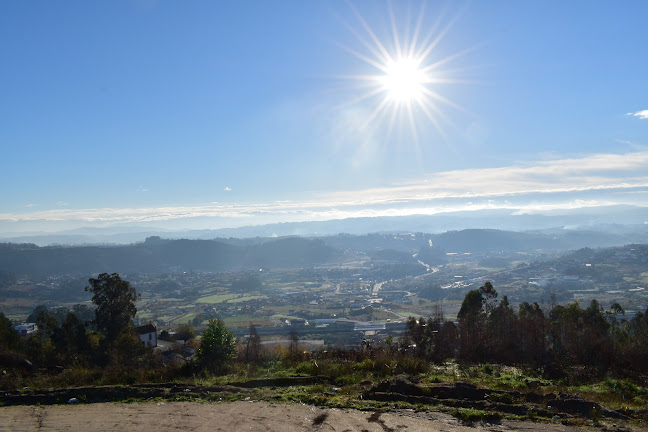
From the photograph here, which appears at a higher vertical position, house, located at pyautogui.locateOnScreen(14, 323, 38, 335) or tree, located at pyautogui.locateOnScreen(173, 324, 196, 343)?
tree, located at pyautogui.locateOnScreen(173, 324, 196, 343)

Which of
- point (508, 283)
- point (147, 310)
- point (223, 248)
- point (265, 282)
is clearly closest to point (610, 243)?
point (508, 283)

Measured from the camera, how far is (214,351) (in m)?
13.4

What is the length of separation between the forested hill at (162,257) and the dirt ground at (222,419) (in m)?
117

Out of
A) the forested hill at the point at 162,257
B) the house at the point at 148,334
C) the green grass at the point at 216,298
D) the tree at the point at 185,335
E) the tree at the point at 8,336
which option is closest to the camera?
the tree at the point at 8,336

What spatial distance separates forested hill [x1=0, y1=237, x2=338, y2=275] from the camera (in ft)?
375

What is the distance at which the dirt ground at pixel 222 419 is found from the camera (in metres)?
7.10

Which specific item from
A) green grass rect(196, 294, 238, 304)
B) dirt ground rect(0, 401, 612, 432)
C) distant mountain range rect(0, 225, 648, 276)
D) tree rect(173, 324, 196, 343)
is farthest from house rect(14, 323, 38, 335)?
distant mountain range rect(0, 225, 648, 276)

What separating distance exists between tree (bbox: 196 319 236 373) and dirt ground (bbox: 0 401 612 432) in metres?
3.96

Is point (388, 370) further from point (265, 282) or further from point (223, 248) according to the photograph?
point (223, 248)

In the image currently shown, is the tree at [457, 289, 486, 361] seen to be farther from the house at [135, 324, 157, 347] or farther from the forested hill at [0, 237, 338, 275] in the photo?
the forested hill at [0, 237, 338, 275]

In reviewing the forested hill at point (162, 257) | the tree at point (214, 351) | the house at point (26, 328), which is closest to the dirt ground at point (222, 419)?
the tree at point (214, 351)

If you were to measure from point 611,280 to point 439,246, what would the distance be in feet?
282

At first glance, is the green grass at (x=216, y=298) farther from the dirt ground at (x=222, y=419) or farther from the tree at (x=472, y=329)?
the dirt ground at (x=222, y=419)

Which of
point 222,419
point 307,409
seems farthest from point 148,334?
point 307,409
